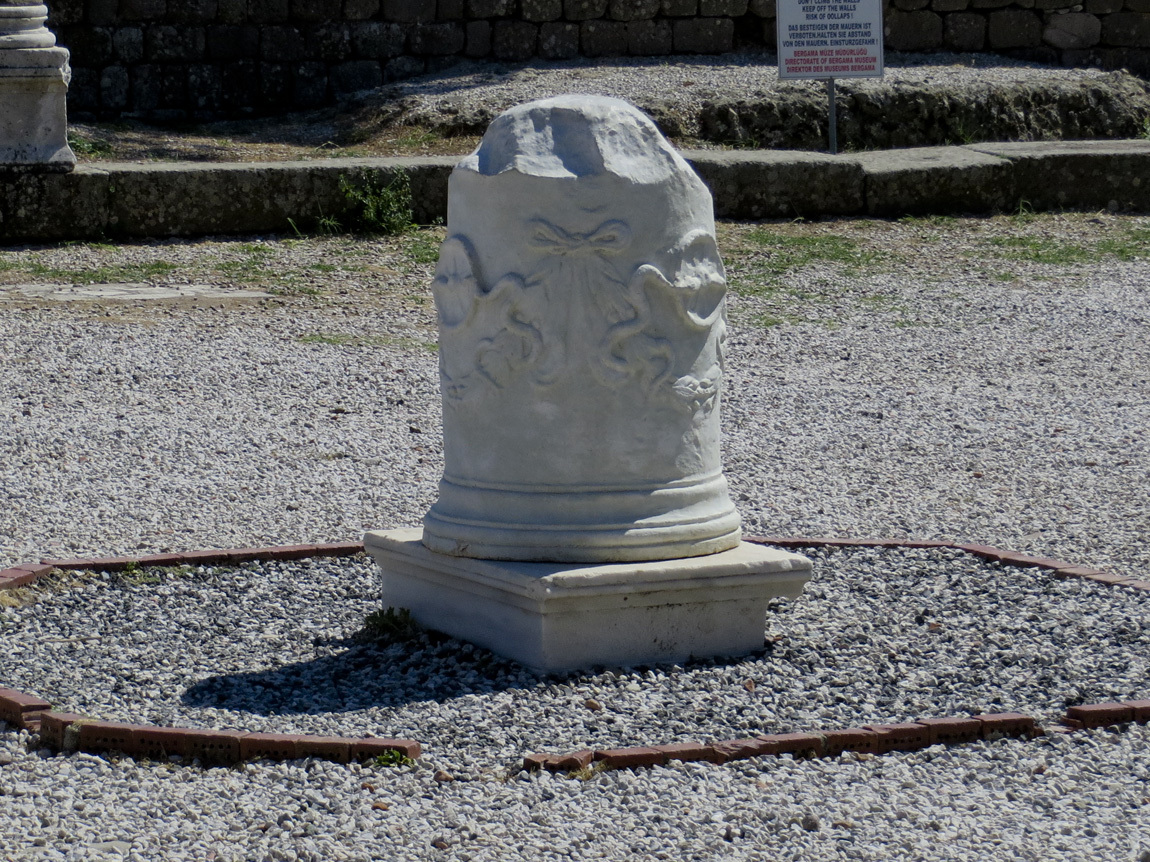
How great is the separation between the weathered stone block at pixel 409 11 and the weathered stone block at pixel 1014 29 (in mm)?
5590

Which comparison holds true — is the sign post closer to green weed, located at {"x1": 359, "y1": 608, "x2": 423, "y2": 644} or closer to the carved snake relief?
the carved snake relief

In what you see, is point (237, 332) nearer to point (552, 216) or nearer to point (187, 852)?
point (552, 216)

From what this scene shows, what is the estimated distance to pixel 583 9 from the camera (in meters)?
14.9

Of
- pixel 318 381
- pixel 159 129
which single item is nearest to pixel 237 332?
pixel 318 381

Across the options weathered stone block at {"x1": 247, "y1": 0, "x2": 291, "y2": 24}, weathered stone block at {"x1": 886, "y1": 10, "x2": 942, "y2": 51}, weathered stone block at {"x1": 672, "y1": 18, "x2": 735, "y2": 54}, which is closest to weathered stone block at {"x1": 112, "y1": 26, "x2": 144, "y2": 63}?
weathered stone block at {"x1": 247, "y1": 0, "x2": 291, "y2": 24}

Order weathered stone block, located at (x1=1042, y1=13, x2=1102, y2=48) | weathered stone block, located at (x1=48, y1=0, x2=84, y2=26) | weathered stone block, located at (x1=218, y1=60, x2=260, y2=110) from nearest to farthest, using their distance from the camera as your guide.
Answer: weathered stone block, located at (x1=48, y1=0, x2=84, y2=26) < weathered stone block, located at (x1=218, y1=60, x2=260, y2=110) < weathered stone block, located at (x1=1042, y1=13, x2=1102, y2=48)

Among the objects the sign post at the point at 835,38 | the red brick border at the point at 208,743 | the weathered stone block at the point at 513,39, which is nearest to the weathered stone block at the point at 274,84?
the weathered stone block at the point at 513,39

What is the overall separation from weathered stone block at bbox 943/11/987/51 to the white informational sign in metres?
4.62

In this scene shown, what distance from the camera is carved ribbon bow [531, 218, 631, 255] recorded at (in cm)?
380

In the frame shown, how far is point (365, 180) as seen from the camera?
980 cm

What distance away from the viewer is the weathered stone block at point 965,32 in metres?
15.9

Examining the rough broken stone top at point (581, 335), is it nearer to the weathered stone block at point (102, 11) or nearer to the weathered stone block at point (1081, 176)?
the weathered stone block at point (1081, 176)

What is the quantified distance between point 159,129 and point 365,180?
4813mm

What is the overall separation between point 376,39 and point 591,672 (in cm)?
1193
